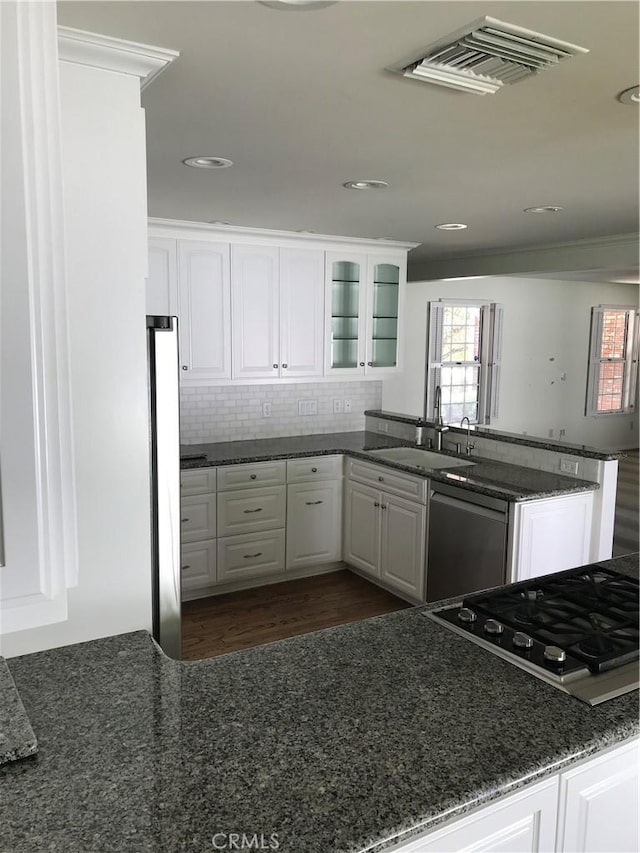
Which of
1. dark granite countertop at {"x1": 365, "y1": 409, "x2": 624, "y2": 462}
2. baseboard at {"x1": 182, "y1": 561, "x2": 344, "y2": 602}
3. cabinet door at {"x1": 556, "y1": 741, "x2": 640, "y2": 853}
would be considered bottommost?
baseboard at {"x1": 182, "y1": 561, "x2": 344, "y2": 602}

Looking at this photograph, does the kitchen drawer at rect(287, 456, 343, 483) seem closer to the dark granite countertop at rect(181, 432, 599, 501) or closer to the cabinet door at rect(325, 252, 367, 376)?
the dark granite countertop at rect(181, 432, 599, 501)

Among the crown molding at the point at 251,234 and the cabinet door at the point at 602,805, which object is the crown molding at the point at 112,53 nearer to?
the cabinet door at the point at 602,805

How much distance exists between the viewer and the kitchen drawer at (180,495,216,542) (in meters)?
4.18

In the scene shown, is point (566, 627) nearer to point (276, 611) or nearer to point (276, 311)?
point (276, 611)

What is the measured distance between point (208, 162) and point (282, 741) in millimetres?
2242

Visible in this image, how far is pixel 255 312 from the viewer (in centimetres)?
465

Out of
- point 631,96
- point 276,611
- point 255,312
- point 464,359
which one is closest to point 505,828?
point 631,96

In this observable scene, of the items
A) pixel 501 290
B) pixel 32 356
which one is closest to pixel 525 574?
pixel 32 356

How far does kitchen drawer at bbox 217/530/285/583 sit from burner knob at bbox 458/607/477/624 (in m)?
2.83

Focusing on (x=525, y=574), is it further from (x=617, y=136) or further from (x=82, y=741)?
(x=82, y=741)

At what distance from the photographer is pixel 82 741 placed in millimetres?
1194

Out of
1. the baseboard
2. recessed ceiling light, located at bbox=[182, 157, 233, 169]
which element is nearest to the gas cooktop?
recessed ceiling light, located at bbox=[182, 157, 233, 169]

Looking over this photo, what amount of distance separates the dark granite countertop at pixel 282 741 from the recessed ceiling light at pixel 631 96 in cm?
157

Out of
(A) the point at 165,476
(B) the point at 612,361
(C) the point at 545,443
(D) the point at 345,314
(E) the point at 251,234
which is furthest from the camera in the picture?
(B) the point at 612,361
